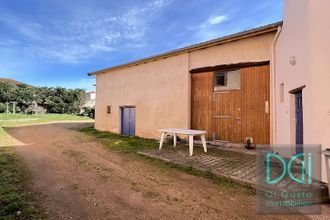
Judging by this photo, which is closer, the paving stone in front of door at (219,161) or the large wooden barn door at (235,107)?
the paving stone in front of door at (219,161)

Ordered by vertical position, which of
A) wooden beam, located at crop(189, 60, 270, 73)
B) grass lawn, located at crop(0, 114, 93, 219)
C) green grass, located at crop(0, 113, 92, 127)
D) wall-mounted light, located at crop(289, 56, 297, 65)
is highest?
wooden beam, located at crop(189, 60, 270, 73)

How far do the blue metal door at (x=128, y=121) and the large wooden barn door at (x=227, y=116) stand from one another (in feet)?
17.4

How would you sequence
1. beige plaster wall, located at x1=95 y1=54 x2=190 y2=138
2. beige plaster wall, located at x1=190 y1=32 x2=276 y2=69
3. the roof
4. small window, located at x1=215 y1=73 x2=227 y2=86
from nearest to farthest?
the roof < beige plaster wall, located at x1=190 y1=32 x2=276 y2=69 < small window, located at x1=215 y1=73 x2=227 y2=86 < beige plaster wall, located at x1=95 y1=54 x2=190 y2=138

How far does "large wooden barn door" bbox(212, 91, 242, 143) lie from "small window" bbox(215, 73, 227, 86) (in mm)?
399

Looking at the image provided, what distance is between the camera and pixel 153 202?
3049 mm

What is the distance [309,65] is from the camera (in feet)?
11.6

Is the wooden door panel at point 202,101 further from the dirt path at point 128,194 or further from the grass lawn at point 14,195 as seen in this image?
the grass lawn at point 14,195

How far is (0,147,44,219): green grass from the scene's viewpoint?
255 cm

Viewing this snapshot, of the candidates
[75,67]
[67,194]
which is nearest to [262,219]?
[67,194]

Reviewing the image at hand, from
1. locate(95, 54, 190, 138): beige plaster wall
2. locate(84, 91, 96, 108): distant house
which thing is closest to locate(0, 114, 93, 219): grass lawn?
locate(95, 54, 190, 138): beige plaster wall

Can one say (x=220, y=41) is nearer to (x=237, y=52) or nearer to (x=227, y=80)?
(x=237, y=52)

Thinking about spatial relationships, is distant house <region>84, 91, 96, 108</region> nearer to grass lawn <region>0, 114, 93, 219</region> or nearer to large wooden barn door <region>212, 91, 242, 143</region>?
large wooden barn door <region>212, 91, 242, 143</region>

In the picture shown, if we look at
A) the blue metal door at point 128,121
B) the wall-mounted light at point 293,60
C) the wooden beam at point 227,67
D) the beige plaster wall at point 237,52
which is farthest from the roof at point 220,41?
the blue metal door at point 128,121

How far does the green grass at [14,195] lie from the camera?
2.55m
